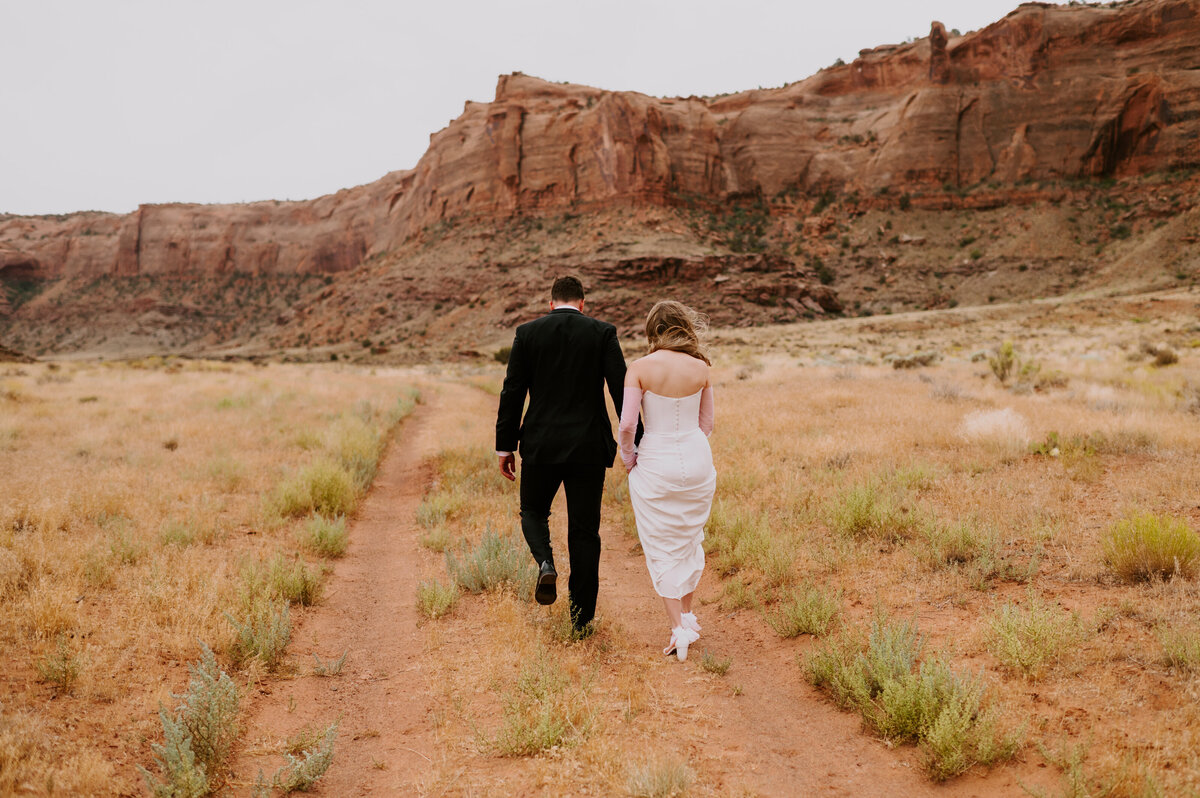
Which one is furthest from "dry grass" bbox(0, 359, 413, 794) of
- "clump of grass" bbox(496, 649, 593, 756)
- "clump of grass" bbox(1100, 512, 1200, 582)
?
"clump of grass" bbox(1100, 512, 1200, 582)

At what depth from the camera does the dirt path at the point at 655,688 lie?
304 cm

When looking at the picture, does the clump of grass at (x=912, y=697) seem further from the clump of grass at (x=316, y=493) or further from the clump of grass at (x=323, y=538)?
the clump of grass at (x=316, y=493)

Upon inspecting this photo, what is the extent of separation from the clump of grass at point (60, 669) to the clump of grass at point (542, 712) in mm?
2362

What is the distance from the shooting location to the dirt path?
120 inches

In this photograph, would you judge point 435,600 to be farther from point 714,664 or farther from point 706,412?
point 706,412

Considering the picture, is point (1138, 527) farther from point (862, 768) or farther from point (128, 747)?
point (128, 747)

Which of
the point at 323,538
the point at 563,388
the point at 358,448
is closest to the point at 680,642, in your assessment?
the point at 563,388

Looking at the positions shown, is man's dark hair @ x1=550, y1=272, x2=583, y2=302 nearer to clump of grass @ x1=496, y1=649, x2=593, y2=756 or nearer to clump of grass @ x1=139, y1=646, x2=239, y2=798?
clump of grass @ x1=496, y1=649, x2=593, y2=756

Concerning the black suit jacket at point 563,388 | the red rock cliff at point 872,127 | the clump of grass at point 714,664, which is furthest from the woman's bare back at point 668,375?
the red rock cliff at point 872,127

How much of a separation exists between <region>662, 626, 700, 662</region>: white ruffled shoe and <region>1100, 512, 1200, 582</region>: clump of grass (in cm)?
297

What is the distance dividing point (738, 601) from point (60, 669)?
4481mm

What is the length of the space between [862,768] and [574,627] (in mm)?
2029

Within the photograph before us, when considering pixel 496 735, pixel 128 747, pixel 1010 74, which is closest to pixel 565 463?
pixel 496 735

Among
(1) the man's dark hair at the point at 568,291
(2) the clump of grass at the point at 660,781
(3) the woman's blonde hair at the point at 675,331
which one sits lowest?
(2) the clump of grass at the point at 660,781
